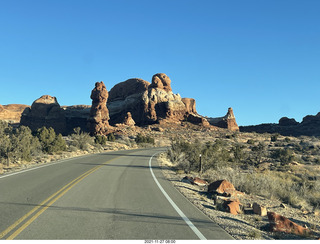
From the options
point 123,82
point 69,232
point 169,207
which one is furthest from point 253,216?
point 123,82

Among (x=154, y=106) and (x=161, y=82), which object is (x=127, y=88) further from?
(x=154, y=106)

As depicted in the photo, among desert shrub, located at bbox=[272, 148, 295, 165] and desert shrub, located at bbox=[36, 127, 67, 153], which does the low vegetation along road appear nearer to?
desert shrub, located at bbox=[36, 127, 67, 153]

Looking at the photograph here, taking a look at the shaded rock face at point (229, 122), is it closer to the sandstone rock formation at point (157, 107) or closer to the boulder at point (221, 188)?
the sandstone rock formation at point (157, 107)

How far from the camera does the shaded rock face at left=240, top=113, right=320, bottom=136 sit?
9691 cm

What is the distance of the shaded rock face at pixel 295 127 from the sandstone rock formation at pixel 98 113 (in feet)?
225

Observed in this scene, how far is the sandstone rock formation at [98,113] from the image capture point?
7959cm

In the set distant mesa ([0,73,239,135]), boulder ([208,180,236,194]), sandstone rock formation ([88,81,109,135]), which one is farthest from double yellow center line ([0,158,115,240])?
distant mesa ([0,73,239,135])

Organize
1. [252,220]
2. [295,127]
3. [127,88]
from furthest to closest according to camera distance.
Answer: [127,88] < [295,127] < [252,220]

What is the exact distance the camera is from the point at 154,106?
110250 mm

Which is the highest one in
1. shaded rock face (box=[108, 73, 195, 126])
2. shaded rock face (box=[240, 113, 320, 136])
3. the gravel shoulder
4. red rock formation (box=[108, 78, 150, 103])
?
red rock formation (box=[108, 78, 150, 103])

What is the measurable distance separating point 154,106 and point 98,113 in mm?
33479

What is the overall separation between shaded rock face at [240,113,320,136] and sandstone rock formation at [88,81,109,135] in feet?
225

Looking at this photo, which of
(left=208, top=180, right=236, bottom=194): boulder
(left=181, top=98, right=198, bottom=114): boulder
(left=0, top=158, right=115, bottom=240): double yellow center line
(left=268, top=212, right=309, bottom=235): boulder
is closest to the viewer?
(left=0, top=158, right=115, bottom=240): double yellow center line

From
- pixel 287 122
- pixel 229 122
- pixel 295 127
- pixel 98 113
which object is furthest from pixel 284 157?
pixel 287 122
